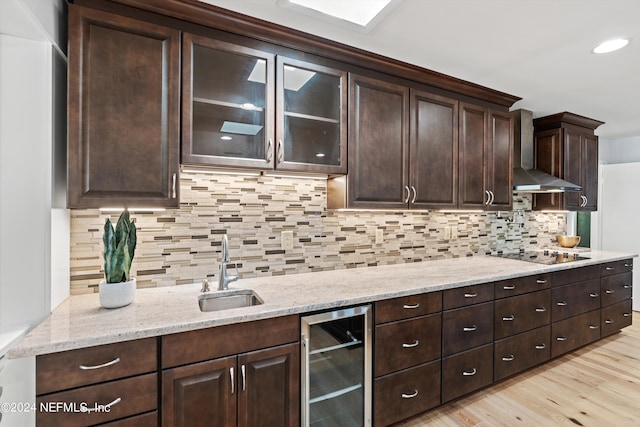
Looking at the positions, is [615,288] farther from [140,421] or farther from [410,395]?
[140,421]

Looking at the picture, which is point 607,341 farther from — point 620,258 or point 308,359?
point 308,359

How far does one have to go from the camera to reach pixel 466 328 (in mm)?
2088

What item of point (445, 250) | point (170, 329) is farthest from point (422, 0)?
point (445, 250)

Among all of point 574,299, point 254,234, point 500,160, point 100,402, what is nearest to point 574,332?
point 574,299

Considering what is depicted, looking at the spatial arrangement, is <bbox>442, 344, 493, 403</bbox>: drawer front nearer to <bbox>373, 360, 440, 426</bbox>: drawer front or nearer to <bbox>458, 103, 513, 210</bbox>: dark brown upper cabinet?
<bbox>373, 360, 440, 426</bbox>: drawer front

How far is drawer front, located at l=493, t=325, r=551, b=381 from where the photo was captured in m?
2.26

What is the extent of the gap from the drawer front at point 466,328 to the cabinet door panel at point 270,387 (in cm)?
105

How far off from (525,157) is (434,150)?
1.60 m

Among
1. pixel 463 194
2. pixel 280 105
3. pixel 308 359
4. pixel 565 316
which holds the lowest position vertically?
pixel 565 316

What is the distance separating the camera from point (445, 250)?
293cm

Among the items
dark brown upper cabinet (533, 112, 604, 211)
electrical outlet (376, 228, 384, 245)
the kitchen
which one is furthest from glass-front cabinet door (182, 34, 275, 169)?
dark brown upper cabinet (533, 112, 604, 211)

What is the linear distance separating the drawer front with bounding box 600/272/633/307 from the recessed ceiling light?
2.20 meters

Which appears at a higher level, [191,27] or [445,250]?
[191,27]

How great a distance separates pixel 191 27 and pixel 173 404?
181 centimetres
